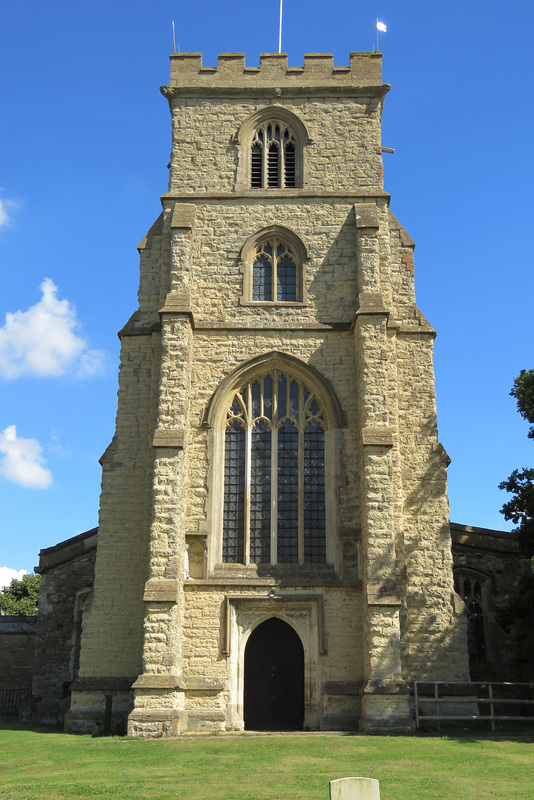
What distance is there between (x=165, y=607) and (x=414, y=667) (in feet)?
19.7

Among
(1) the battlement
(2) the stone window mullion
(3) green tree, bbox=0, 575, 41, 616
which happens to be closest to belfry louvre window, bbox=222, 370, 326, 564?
(2) the stone window mullion

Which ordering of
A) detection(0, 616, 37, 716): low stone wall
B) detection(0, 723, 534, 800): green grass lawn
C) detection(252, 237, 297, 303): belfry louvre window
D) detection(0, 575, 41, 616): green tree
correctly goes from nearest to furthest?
1. detection(0, 723, 534, 800): green grass lawn
2. detection(252, 237, 297, 303): belfry louvre window
3. detection(0, 616, 37, 716): low stone wall
4. detection(0, 575, 41, 616): green tree

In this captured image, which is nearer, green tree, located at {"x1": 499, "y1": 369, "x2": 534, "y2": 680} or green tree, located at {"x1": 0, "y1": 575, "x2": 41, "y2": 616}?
green tree, located at {"x1": 499, "y1": 369, "x2": 534, "y2": 680}

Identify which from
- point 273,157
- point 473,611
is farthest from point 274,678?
point 273,157

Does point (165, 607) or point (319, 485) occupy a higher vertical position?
point (319, 485)

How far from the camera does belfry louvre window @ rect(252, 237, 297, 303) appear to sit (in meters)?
22.1

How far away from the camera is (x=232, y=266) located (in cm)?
2202

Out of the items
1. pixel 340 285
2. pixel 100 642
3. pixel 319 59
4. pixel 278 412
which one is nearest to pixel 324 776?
pixel 100 642

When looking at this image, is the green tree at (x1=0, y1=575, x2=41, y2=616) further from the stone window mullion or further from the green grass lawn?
the green grass lawn

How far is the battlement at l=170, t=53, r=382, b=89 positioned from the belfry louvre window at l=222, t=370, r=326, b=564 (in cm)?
936

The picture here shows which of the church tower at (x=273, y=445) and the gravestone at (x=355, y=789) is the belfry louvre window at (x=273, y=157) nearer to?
the church tower at (x=273, y=445)

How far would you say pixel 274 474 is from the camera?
20.2 m

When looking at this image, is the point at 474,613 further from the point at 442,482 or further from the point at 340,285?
the point at 340,285

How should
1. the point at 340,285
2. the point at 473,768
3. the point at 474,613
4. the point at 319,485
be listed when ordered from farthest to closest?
the point at 474,613
the point at 340,285
the point at 319,485
the point at 473,768
